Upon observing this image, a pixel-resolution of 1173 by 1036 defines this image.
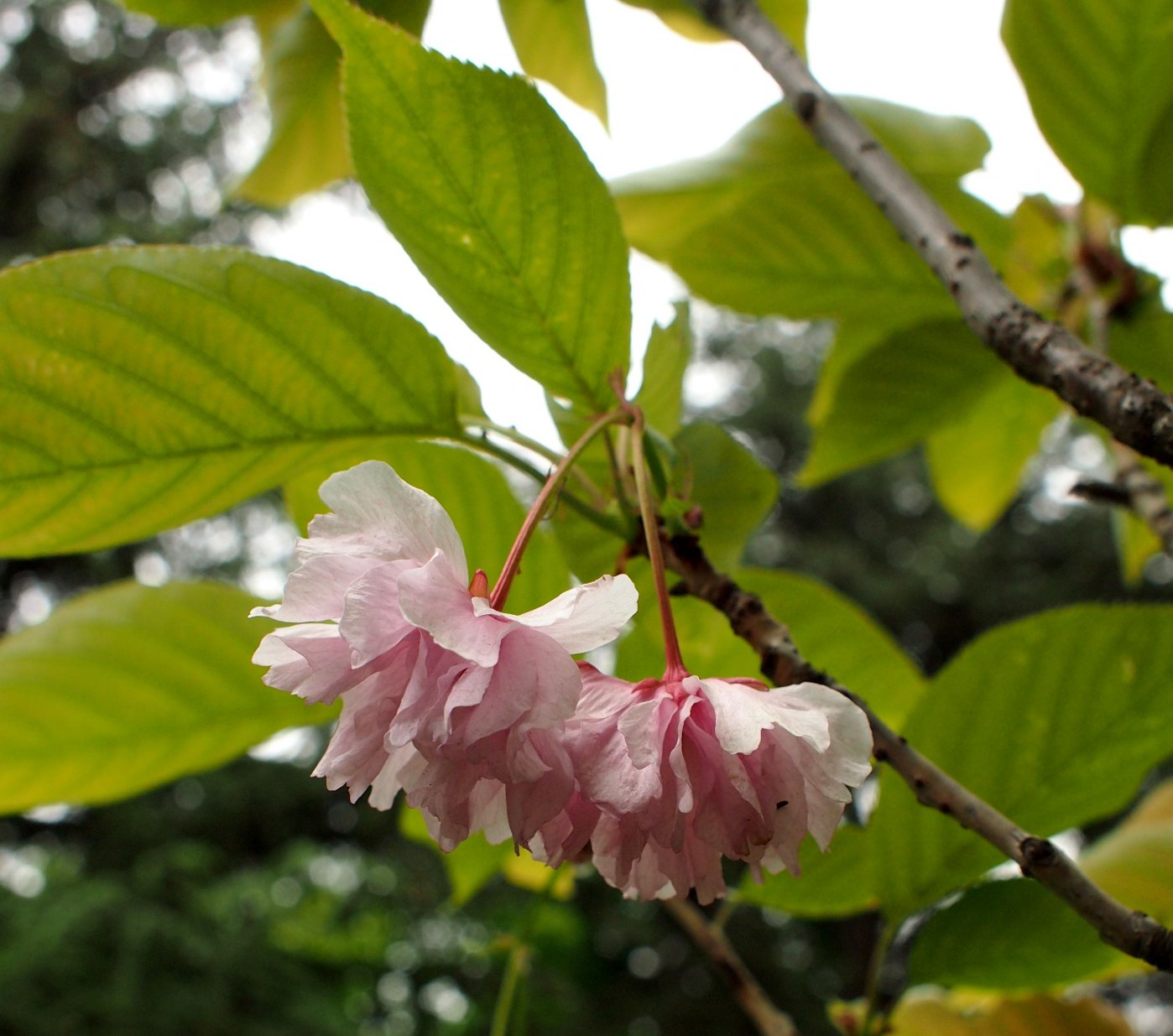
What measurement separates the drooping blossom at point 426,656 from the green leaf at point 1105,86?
→ 624mm

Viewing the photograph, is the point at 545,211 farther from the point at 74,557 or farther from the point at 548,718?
the point at 74,557

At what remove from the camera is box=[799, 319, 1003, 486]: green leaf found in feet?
3.05

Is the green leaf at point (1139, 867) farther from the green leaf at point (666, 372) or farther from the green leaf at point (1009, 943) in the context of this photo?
the green leaf at point (666, 372)

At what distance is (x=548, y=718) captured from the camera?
0.37 m

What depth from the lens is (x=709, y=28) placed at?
804mm

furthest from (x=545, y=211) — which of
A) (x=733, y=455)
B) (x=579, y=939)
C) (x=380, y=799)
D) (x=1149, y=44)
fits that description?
(x=579, y=939)

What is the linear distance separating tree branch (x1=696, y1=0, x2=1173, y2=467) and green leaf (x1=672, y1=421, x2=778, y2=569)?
0.50 ft

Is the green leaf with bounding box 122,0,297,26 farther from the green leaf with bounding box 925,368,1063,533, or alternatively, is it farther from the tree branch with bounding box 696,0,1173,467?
the green leaf with bounding box 925,368,1063,533

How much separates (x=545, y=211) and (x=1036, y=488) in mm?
14232

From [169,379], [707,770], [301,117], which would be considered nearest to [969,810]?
[707,770]

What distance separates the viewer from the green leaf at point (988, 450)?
3.80 feet

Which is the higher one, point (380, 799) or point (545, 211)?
point (545, 211)

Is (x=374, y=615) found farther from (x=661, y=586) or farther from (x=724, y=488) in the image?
(x=724, y=488)

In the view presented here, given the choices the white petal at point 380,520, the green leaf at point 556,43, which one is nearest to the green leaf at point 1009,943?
the white petal at point 380,520
